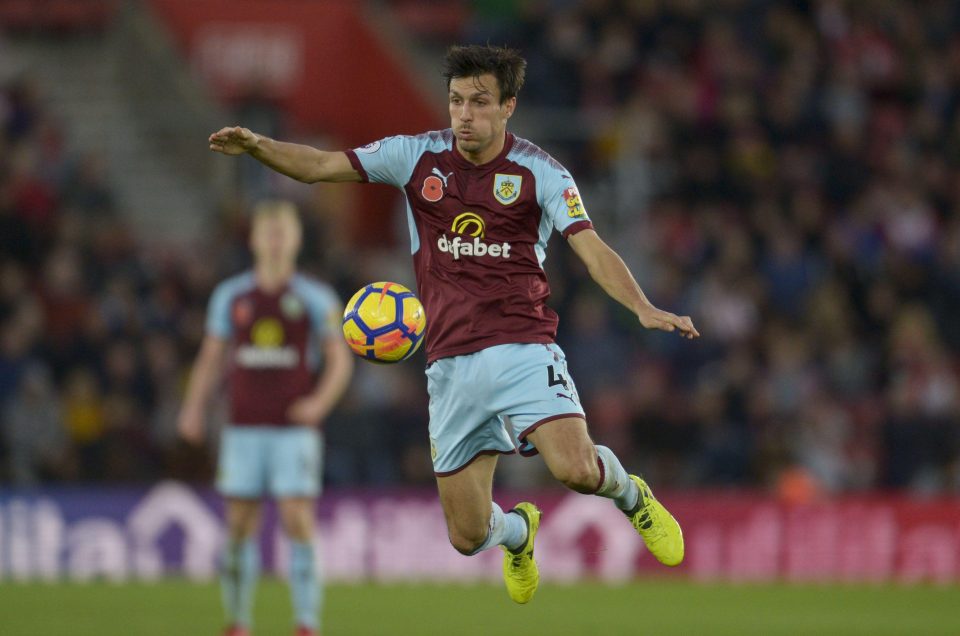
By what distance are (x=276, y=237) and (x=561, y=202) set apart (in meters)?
3.34

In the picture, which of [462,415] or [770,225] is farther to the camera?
[770,225]

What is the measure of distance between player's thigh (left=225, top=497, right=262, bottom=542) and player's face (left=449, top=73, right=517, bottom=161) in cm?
335

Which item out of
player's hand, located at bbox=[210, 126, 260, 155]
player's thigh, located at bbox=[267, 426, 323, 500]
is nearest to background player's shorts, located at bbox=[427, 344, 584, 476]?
player's hand, located at bbox=[210, 126, 260, 155]

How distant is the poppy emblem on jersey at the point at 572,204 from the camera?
6.98 metres

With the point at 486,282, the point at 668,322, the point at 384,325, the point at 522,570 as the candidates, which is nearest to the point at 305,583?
the point at 522,570

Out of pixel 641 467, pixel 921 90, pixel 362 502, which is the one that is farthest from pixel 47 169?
pixel 921 90

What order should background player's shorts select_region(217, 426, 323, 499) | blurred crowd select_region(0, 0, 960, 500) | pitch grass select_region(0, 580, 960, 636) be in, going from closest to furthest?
background player's shorts select_region(217, 426, 323, 499) → pitch grass select_region(0, 580, 960, 636) → blurred crowd select_region(0, 0, 960, 500)

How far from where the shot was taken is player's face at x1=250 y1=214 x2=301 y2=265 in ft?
32.6

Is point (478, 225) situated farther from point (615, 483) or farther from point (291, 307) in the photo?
point (291, 307)

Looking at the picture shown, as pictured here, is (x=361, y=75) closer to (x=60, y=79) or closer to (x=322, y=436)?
(x=60, y=79)

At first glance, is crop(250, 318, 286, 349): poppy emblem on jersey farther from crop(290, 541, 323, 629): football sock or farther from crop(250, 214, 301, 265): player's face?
crop(290, 541, 323, 629): football sock

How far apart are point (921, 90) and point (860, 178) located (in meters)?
1.66

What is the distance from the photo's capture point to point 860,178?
669 inches

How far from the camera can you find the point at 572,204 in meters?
7.01
